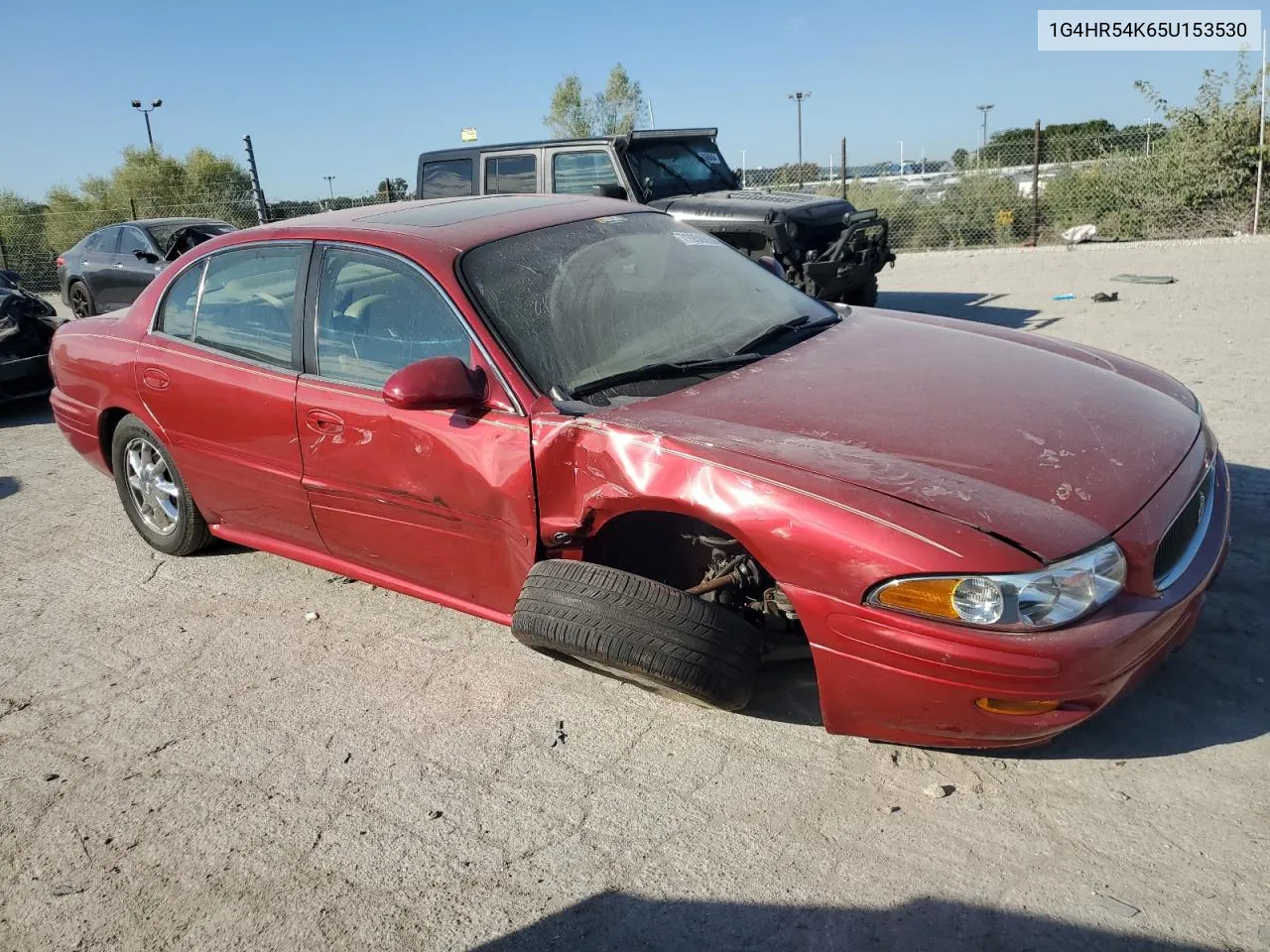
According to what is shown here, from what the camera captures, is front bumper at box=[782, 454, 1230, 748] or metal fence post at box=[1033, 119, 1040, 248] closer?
front bumper at box=[782, 454, 1230, 748]

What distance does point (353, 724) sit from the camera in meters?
3.22

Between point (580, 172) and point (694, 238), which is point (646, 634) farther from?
point (580, 172)

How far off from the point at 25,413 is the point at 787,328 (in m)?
7.73

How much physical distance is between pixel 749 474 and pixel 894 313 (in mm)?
1980

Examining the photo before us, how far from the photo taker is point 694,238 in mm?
4137

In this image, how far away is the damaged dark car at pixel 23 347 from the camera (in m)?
8.10

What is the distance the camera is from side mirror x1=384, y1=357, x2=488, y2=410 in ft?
9.90

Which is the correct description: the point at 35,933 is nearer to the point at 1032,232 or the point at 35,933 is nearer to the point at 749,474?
the point at 749,474

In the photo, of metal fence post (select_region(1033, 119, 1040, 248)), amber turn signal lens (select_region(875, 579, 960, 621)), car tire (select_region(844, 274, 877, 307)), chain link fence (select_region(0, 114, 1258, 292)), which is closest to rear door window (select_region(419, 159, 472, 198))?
car tire (select_region(844, 274, 877, 307))

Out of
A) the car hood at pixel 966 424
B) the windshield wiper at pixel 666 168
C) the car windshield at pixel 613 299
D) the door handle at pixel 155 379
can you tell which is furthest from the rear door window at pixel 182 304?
the windshield wiper at pixel 666 168

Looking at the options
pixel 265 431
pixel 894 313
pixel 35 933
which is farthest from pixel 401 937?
pixel 894 313

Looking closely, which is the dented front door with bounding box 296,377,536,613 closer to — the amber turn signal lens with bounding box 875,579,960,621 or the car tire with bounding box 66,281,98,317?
the amber turn signal lens with bounding box 875,579,960,621

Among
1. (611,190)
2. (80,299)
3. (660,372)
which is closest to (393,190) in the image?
(80,299)

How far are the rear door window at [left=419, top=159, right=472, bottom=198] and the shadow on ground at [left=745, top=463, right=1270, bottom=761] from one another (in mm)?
7277
